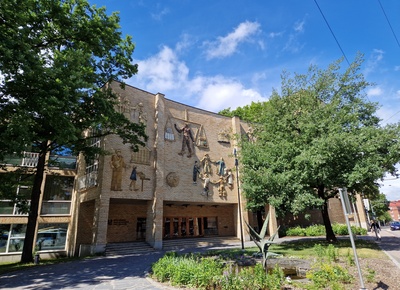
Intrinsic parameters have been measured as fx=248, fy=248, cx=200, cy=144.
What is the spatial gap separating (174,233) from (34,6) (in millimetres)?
20137

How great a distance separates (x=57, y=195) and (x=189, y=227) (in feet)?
40.3

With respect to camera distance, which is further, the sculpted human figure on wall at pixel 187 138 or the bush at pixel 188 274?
the sculpted human figure on wall at pixel 187 138

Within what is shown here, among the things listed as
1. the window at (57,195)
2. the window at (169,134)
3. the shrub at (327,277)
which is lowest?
the shrub at (327,277)

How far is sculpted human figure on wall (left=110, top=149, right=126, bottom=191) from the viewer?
17.9 metres

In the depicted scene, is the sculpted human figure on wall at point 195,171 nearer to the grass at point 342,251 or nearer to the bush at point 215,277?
the grass at point 342,251

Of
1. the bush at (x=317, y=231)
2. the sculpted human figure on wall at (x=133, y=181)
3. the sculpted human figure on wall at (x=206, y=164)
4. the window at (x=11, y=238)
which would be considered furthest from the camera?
the bush at (x=317, y=231)

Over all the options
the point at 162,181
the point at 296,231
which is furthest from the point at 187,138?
the point at 296,231

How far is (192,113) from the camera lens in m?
24.4

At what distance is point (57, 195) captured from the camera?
66.0ft

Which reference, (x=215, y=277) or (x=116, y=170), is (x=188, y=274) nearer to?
(x=215, y=277)

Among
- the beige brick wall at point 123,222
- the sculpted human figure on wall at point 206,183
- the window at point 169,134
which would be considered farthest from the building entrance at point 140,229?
the window at point 169,134

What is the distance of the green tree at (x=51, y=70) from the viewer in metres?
9.06

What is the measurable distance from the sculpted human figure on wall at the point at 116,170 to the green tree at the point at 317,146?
901 cm

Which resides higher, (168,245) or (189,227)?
(189,227)
